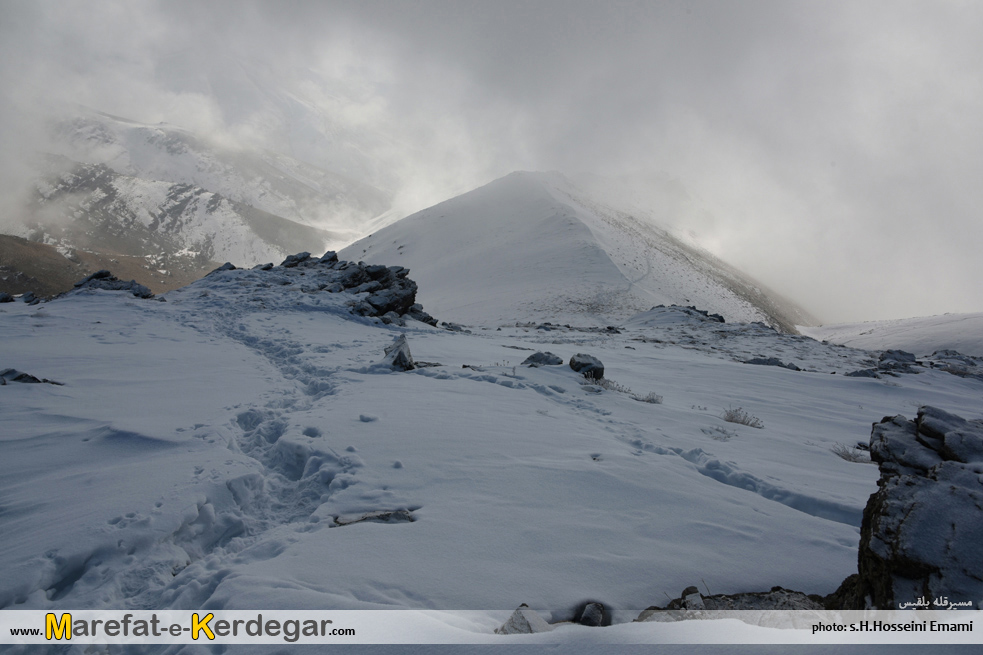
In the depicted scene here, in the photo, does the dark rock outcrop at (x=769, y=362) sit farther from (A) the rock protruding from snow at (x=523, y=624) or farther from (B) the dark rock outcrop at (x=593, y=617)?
(A) the rock protruding from snow at (x=523, y=624)

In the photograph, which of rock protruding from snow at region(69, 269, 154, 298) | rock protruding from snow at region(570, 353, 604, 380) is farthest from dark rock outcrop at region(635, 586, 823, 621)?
rock protruding from snow at region(69, 269, 154, 298)

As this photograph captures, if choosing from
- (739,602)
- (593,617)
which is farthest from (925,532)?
(593,617)

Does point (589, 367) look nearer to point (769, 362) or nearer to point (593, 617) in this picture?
point (593, 617)

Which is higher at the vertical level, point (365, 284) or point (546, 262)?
point (546, 262)

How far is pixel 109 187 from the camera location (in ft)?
364

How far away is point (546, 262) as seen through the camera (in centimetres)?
3388

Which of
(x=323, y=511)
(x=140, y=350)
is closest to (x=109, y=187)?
(x=140, y=350)

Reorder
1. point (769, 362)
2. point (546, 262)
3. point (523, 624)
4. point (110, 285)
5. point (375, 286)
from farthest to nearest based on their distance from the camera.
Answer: point (546, 262) → point (375, 286) → point (110, 285) → point (769, 362) → point (523, 624)

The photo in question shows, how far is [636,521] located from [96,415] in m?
5.71

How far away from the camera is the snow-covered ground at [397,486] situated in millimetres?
2271

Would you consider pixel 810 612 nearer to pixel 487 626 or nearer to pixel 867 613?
pixel 867 613

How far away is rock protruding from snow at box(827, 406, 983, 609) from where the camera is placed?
158cm

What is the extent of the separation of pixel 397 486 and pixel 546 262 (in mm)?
31713

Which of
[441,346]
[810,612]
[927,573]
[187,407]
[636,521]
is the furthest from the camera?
[441,346]
